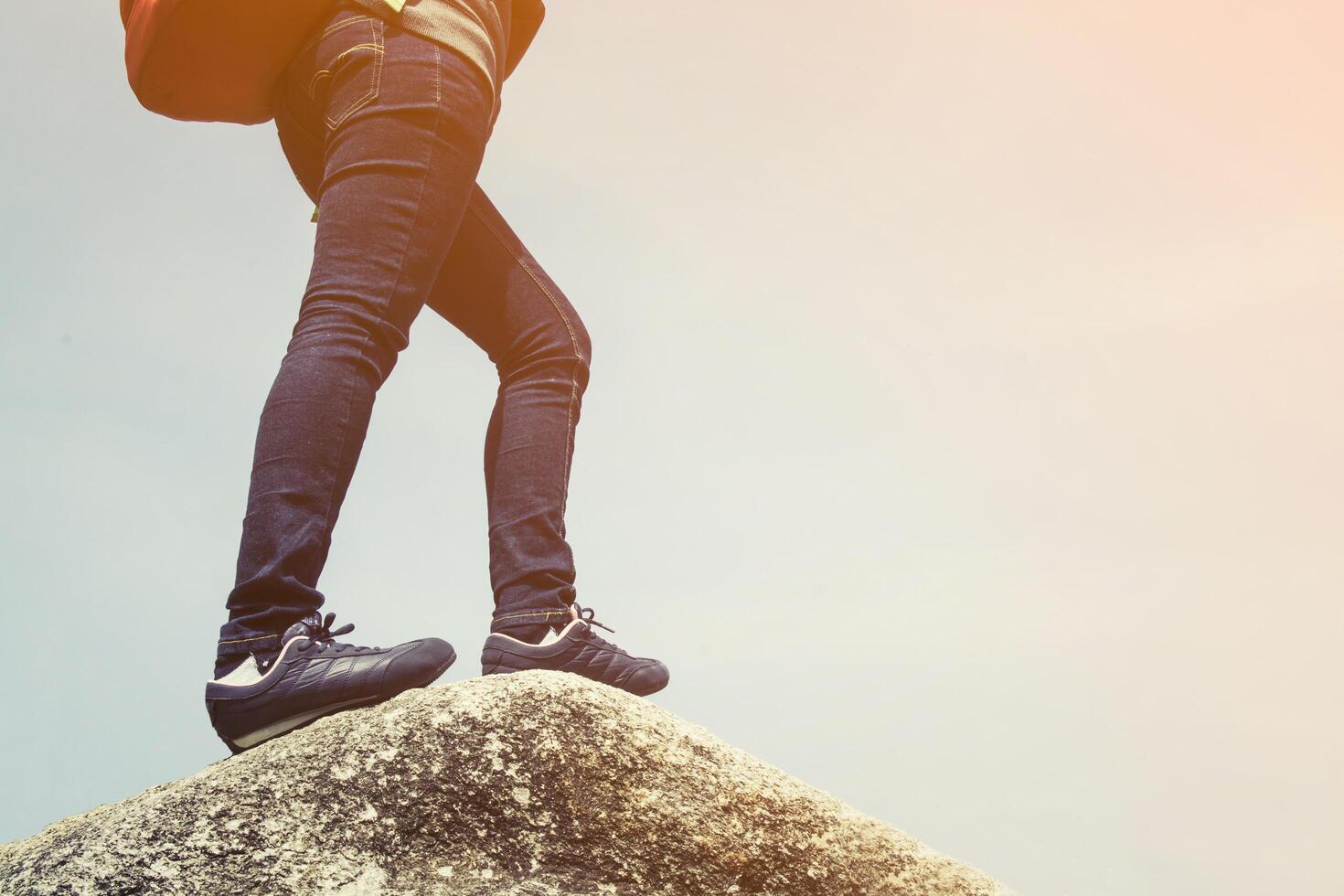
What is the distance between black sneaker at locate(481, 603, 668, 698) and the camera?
2.45 meters

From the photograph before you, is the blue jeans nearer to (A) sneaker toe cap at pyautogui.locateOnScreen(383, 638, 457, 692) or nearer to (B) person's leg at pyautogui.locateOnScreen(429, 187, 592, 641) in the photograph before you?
(B) person's leg at pyautogui.locateOnScreen(429, 187, 592, 641)

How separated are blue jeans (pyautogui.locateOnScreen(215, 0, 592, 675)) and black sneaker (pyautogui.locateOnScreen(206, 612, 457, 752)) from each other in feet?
0.15

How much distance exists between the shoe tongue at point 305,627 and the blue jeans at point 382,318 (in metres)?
0.02

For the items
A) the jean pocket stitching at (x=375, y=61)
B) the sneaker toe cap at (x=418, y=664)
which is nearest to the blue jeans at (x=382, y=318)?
the jean pocket stitching at (x=375, y=61)

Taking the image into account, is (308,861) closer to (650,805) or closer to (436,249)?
(650,805)

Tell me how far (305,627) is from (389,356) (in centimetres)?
59

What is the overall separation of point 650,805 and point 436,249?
1229mm

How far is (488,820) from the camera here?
1867 millimetres

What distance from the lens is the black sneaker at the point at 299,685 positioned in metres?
2.05

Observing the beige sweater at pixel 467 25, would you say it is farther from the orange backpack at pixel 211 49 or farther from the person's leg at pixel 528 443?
the person's leg at pixel 528 443

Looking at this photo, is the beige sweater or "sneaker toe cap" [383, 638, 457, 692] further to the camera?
the beige sweater

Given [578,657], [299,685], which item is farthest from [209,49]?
[578,657]

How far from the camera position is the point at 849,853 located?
2066mm

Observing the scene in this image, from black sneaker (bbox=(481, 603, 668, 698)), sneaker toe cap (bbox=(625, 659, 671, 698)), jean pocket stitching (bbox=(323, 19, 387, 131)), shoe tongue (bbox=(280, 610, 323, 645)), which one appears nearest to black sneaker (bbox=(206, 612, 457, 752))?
shoe tongue (bbox=(280, 610, 323, 645))
